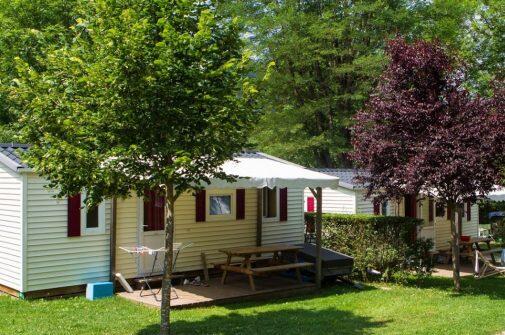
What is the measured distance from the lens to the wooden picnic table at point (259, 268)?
12000 mm

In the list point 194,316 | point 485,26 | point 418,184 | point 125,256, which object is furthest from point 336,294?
point 485,26

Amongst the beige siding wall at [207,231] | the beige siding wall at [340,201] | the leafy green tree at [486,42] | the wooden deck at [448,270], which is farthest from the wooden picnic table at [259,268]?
the leafy green tree at [486,42]

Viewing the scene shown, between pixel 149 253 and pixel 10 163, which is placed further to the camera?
pixel 149 253

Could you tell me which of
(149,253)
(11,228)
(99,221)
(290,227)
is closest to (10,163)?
(11,228)

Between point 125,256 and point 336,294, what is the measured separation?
15.0 feet

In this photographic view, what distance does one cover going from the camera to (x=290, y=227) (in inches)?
624

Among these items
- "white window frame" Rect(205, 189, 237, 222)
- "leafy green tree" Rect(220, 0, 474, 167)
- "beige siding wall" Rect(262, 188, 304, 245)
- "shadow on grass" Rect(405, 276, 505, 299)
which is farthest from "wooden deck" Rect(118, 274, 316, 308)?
"leafy green tree" Rect(220, 0, 474, 167)

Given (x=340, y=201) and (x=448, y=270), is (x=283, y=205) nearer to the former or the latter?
(x=340, y=201)

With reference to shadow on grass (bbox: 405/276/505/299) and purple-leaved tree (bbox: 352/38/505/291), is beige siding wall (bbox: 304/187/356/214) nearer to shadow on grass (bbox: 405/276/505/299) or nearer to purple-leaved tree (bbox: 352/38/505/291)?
shadow on grass (bbox: 405/276/505/299)

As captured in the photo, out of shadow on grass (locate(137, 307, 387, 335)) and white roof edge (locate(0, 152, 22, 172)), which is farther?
white roof edge (locate(0, 152, 22, 172))

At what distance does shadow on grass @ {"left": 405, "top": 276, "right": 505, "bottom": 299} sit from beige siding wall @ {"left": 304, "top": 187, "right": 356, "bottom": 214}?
452cm

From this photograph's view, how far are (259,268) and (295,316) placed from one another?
7.68 ft

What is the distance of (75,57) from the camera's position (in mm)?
7395

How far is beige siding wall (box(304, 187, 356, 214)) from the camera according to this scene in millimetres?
19094
